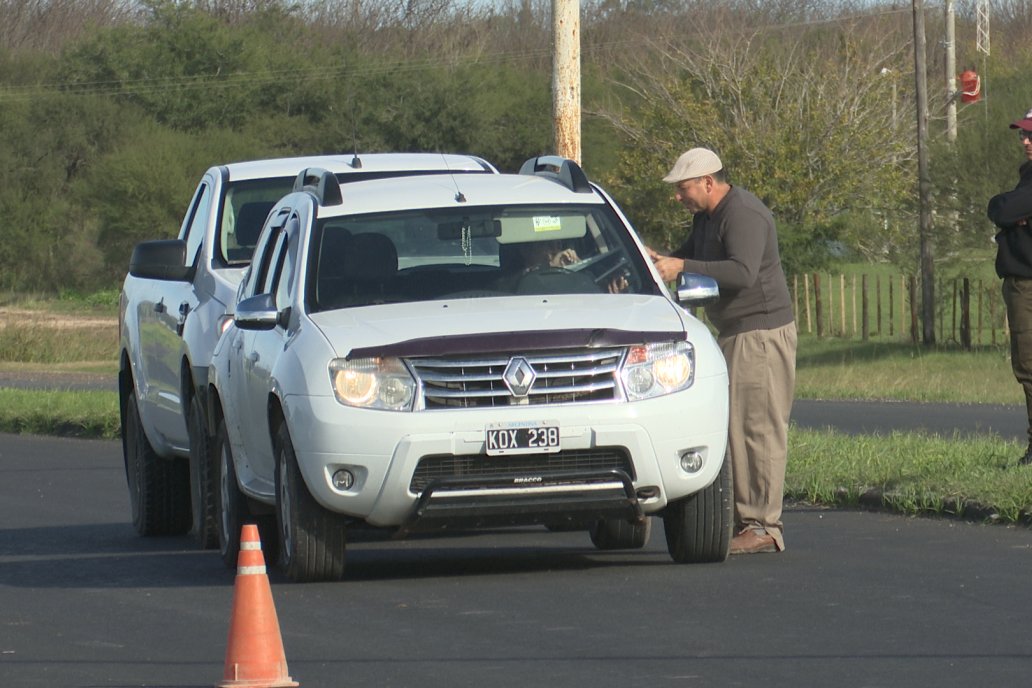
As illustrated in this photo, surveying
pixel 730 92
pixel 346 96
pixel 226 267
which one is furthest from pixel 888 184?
pixel 226 267

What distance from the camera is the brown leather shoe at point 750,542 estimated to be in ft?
31.3

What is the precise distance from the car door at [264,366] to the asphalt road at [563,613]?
1.97ft

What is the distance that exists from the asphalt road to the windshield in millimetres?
1281

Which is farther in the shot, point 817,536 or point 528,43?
point 528,43

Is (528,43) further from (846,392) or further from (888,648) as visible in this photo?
(888,648)

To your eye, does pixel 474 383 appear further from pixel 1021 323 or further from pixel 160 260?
pixel 1021 323

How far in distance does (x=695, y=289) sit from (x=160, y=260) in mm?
3849

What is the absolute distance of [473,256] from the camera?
9461mm

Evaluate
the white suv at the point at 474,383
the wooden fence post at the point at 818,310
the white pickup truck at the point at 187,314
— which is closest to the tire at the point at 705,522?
the white suv at the point at 474,383

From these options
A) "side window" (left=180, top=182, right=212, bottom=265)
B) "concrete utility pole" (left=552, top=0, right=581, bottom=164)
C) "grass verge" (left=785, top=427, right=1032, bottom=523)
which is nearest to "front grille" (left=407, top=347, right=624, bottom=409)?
"grass verge" (left=785, top=427, right=1032, bottom=523)

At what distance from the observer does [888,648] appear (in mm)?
6812

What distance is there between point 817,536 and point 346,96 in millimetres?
71376

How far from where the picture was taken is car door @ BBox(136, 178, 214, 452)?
39.1 feet

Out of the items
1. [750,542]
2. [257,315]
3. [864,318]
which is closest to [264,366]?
[257,315]
